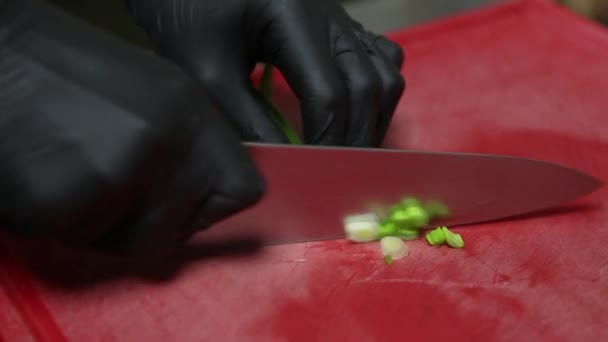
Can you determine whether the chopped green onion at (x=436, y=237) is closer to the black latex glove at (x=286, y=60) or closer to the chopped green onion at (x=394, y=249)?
the chopped green onion at (x=394, y=249)

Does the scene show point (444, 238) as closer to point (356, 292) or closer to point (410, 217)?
point (410, 217)

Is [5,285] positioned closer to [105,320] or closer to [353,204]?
[105,320]

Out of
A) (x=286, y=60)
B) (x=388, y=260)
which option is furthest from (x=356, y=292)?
(x=286, y=60)

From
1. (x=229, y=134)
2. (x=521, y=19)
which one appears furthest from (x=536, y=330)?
(x=521, y=19)

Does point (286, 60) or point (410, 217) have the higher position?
point (286, 60)

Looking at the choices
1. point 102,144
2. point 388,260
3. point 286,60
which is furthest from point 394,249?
point 102,144

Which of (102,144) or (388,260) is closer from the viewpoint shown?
(102,144)
